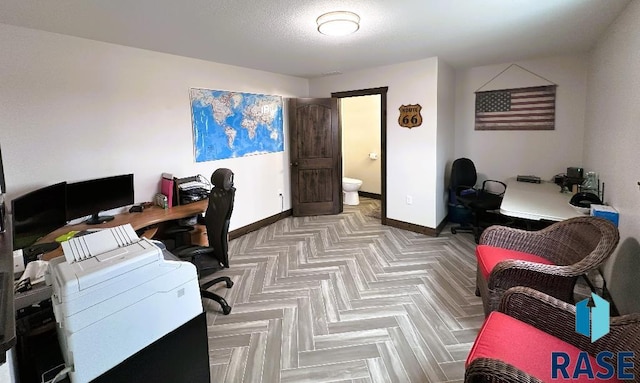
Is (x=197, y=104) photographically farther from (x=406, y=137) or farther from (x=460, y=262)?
(x=460, y=262)

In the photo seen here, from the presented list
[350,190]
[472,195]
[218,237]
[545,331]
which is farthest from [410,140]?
[545,331]

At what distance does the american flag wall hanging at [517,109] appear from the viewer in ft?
14.2

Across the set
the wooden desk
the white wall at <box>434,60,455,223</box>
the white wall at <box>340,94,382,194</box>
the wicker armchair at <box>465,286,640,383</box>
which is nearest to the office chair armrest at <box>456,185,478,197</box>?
the white wall at <box>434,60,455,223</box>

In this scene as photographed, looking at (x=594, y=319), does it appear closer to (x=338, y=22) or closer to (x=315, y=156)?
(x=338, y=22)

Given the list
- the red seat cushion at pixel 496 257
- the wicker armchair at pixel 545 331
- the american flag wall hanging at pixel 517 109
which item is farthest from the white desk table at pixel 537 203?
the wicker armchair at pixel 545 331

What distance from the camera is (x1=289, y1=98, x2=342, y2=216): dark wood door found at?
530cm

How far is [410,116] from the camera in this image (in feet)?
14.4

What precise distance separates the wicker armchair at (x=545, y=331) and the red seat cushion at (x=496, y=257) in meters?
0.67

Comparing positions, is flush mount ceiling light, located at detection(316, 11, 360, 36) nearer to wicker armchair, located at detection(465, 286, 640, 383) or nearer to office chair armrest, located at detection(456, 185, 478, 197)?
wicker armchair, located at detection(465, 286, 640, 383)

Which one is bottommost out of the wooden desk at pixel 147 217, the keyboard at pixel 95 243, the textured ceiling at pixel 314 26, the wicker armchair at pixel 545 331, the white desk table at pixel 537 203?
the wicker armchair at pixel 545 331

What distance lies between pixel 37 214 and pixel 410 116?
399 centimetres

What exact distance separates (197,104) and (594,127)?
4.42m

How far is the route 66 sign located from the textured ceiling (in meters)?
0.68

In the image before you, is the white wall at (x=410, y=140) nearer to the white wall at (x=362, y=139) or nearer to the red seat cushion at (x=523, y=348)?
the white wall at (x=362, y=139)
